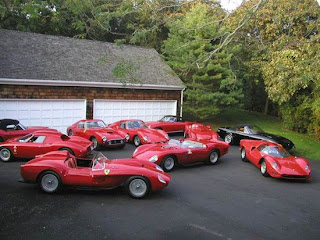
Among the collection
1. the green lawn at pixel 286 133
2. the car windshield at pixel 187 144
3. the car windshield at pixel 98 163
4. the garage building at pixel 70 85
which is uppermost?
the garage building at pixel 70 85

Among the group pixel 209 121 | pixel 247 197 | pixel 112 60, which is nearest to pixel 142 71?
pixel 112 60

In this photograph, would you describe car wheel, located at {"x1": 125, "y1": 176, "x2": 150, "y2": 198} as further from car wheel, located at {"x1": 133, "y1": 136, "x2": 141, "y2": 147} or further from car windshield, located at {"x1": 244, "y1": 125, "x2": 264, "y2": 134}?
car windshield, located at {"x1": 244, "y1": 125, "x2": 264, "y2": 134}

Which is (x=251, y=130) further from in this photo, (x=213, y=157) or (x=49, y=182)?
(x=49, y=182)

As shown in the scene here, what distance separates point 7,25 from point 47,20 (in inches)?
128

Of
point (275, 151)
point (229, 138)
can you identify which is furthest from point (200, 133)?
point (275, 151)

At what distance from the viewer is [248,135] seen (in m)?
16.5

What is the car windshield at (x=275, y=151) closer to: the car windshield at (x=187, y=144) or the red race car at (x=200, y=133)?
the car windshield at (x=187, y=144)

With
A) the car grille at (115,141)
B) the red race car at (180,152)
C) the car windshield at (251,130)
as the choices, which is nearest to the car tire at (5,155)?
the car grille at (115,141)

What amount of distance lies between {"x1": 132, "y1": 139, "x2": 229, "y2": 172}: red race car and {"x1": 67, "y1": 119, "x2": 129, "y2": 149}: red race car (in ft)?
9.71

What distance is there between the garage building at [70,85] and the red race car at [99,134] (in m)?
2.35

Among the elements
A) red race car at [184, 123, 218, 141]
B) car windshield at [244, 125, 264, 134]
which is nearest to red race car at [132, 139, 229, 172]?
red race car at [184, 123, 218, 141]

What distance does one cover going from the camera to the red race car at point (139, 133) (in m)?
14.8

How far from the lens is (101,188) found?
804 centimetres

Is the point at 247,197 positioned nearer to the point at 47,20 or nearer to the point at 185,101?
the point at 185,101
